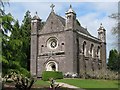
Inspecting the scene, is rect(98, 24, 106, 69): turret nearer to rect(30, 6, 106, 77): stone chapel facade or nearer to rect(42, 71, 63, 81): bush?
rect(30, 6, 106, 77): stone chapel facade

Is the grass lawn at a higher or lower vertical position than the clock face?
lower

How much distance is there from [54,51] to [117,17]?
58.7 ft

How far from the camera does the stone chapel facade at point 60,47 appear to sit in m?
42.6

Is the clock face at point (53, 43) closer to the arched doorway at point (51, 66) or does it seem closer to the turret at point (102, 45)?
the arched doorway at point (51, 66)

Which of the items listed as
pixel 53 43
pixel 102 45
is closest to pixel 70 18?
pixel 53 43

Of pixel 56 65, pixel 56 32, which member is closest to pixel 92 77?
pixel 56 65

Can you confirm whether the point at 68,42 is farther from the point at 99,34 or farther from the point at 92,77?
the point at 99,34

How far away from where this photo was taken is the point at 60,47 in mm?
43781

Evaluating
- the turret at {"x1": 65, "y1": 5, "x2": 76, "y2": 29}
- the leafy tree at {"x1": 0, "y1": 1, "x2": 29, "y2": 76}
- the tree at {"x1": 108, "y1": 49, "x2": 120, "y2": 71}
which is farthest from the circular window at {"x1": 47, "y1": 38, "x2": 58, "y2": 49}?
the leafy tree at {"x1": 0, "y1": 1, "x2": 29, "y2": 76}

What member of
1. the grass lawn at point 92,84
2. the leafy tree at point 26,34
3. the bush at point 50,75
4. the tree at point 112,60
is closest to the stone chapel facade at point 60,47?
the bush at point 50,75

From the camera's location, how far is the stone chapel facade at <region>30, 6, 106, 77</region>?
42.6 meters

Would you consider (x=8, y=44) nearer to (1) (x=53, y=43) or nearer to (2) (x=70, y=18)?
(2) (x=70, y=18)

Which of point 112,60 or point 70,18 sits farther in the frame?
point 112,60

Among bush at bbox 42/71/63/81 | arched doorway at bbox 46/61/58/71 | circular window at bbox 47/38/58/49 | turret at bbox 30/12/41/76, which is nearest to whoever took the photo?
bush at bbox 42/71/63/81
